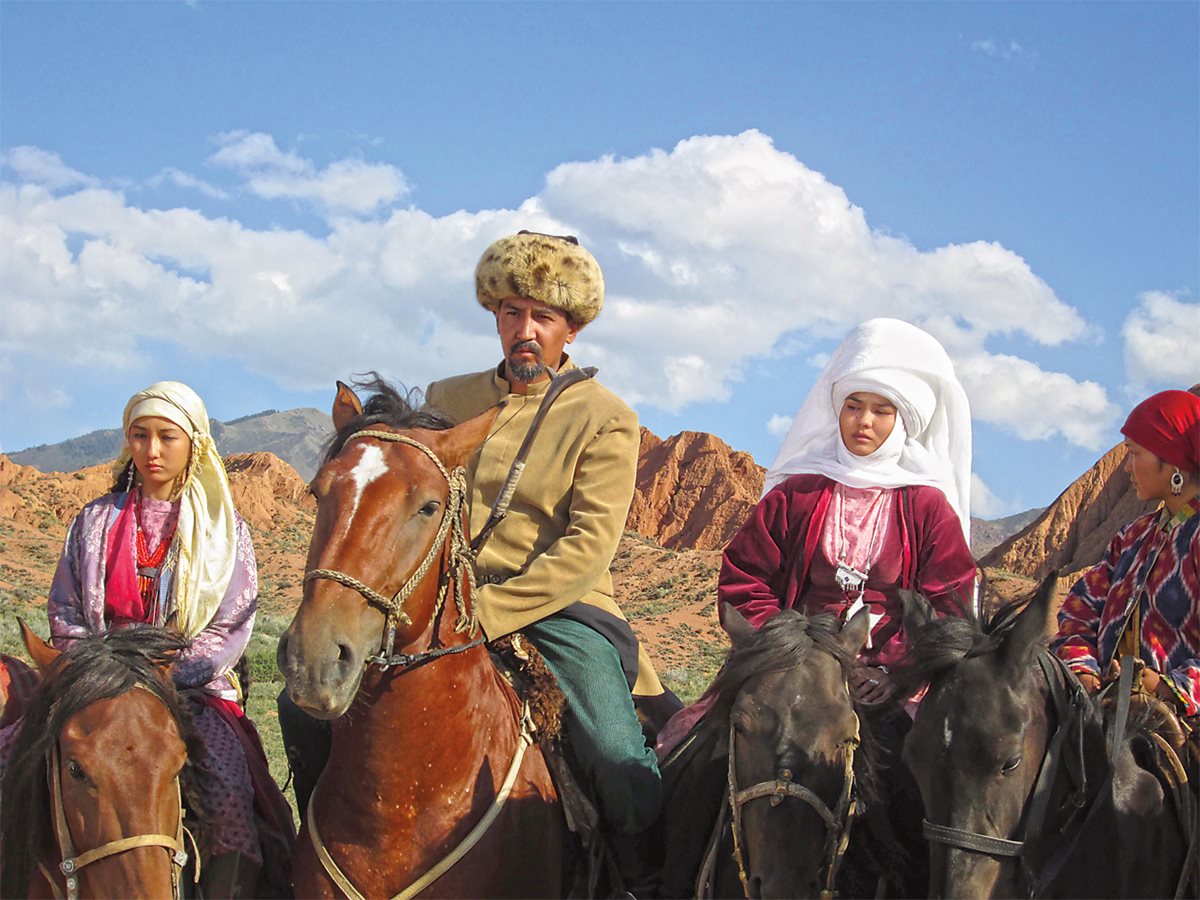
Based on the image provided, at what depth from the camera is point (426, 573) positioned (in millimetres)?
4086

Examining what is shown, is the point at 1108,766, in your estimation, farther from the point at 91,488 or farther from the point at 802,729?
the point at 91,488

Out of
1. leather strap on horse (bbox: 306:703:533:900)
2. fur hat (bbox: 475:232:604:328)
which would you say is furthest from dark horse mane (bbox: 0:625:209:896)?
fur hat (bbox: 475:232:604:328)

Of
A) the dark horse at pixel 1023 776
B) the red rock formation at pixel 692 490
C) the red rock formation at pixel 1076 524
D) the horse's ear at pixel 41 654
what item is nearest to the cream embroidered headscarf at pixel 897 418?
the dark horse at pixel 1023 776

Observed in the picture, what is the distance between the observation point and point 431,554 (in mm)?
4090

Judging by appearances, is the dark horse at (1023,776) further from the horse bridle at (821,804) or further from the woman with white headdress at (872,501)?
the woman with white headdress at (872,501)

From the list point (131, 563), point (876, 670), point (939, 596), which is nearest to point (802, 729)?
point (876, 670)

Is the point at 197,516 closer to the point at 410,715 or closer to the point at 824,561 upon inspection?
the point at 410,715

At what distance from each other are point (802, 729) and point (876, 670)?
0.88m

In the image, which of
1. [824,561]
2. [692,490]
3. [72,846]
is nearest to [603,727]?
[824,561]

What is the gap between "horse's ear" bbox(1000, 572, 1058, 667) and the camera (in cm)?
396

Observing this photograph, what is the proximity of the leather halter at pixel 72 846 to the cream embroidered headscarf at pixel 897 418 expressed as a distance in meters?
3.11

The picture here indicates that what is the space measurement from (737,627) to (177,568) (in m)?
2.35

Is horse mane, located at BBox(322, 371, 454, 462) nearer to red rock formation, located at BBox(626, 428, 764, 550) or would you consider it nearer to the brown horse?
the brown horse

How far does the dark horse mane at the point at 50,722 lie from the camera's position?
167 inches
